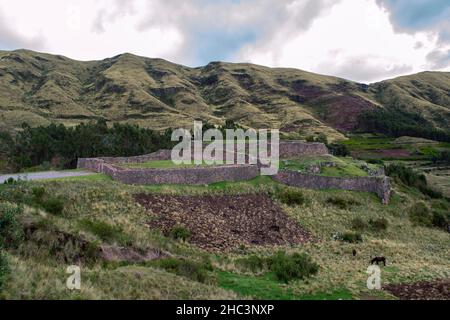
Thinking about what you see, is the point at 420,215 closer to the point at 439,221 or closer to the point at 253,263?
the point at 439,221

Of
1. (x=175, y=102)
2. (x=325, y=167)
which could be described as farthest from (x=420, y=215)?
(x=175, y=102)

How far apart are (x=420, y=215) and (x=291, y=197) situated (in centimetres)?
1593

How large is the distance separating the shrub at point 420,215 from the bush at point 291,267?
2383 cm

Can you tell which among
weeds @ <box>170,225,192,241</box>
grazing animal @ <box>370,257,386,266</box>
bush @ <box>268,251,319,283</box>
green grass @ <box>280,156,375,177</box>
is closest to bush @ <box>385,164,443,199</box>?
green grass @ <box>280,156,375,177</box>

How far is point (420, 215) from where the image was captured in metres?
41.3

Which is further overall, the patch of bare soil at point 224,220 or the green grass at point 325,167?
the green grass at point 325,167

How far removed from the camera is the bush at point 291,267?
753 inches

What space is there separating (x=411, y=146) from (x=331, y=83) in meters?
103

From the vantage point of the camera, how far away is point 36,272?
12.7 m

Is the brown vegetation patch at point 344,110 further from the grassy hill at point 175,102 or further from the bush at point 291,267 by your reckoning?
the bush at point 291,267

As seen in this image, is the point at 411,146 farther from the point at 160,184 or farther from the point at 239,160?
the point at 160,184

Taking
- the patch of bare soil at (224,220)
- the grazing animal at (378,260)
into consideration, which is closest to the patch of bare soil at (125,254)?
the patch of bare soil at (224,220)

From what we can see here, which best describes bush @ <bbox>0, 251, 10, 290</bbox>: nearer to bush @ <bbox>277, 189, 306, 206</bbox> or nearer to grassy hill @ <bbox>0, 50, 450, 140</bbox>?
bush @ <bbox>277, 189, 306, 206</bbox>
